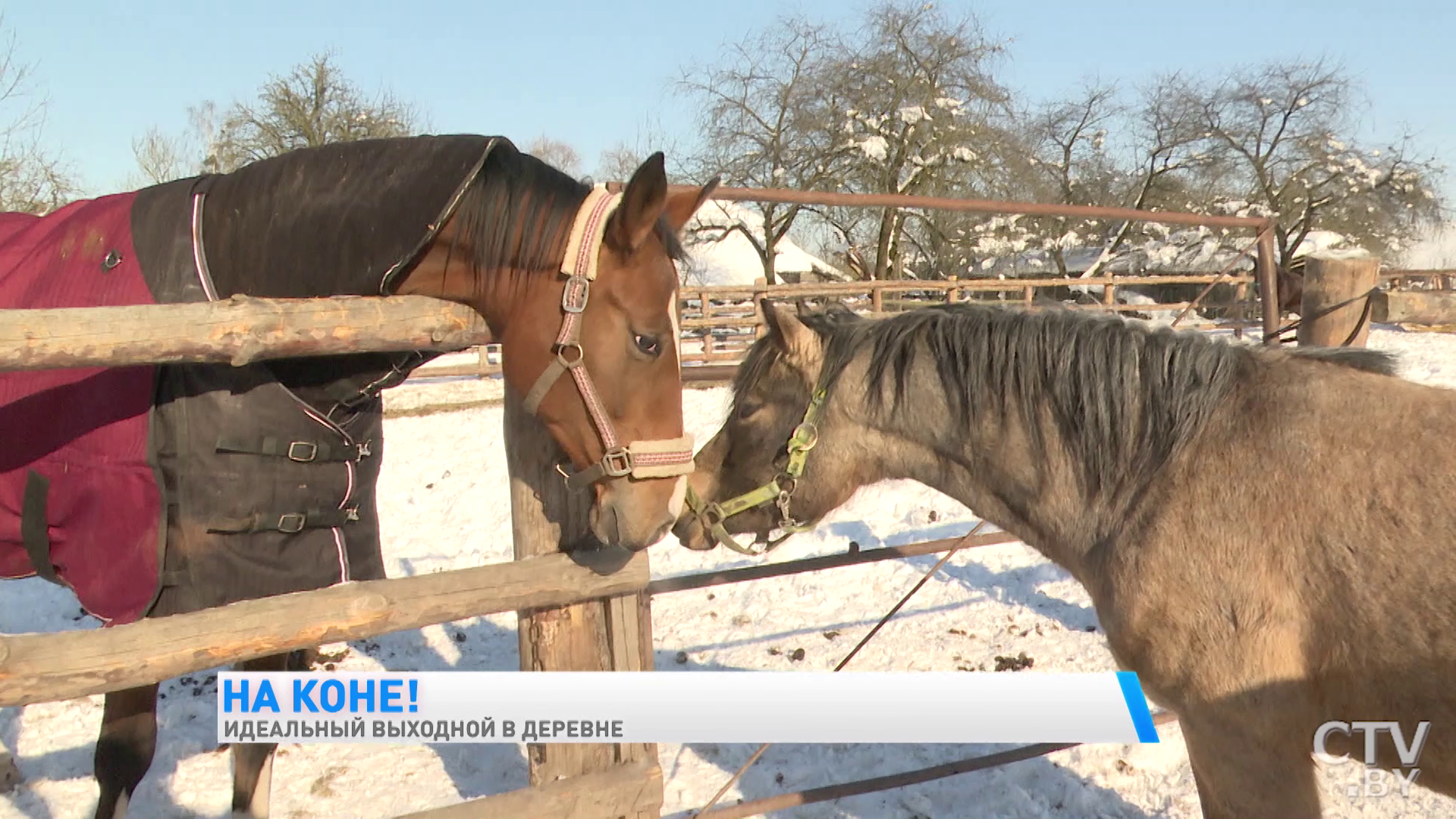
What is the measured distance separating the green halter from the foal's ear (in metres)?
0.09

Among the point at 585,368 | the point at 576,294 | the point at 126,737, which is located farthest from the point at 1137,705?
the point at 126,737

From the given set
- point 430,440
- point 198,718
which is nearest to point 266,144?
point 430,440

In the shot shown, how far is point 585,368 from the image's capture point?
74.5 inches

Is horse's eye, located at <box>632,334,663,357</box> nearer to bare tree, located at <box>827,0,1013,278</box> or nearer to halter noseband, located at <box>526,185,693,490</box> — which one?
halter noseband, located at <box>526,185,693,490</box>

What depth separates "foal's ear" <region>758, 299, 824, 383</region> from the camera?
95.6 inches

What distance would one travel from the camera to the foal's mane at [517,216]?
1.91m

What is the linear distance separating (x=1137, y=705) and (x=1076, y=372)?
2.88 feet

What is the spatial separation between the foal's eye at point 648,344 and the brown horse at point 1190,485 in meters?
0.51

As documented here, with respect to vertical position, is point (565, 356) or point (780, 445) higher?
point (565, 356)

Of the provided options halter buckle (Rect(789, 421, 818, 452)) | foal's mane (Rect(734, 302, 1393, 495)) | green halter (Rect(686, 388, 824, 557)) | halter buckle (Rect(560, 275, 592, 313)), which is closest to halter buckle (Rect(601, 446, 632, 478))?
halter buckle (Rect(560, 275, 592, 313))

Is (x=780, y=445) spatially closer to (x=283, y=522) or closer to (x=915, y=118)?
(x=283, y=522)

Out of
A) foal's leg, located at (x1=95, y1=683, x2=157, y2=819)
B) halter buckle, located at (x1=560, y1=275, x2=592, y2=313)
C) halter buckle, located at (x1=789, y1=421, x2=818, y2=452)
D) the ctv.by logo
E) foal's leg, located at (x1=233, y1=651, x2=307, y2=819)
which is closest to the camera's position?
the ctv.by logo

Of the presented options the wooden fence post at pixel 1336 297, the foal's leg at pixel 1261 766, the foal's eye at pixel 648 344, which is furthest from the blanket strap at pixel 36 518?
the wooden fence post at pixel 1336 297

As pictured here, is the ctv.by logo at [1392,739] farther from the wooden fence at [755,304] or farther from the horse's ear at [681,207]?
the wooden fence at [755,304]
